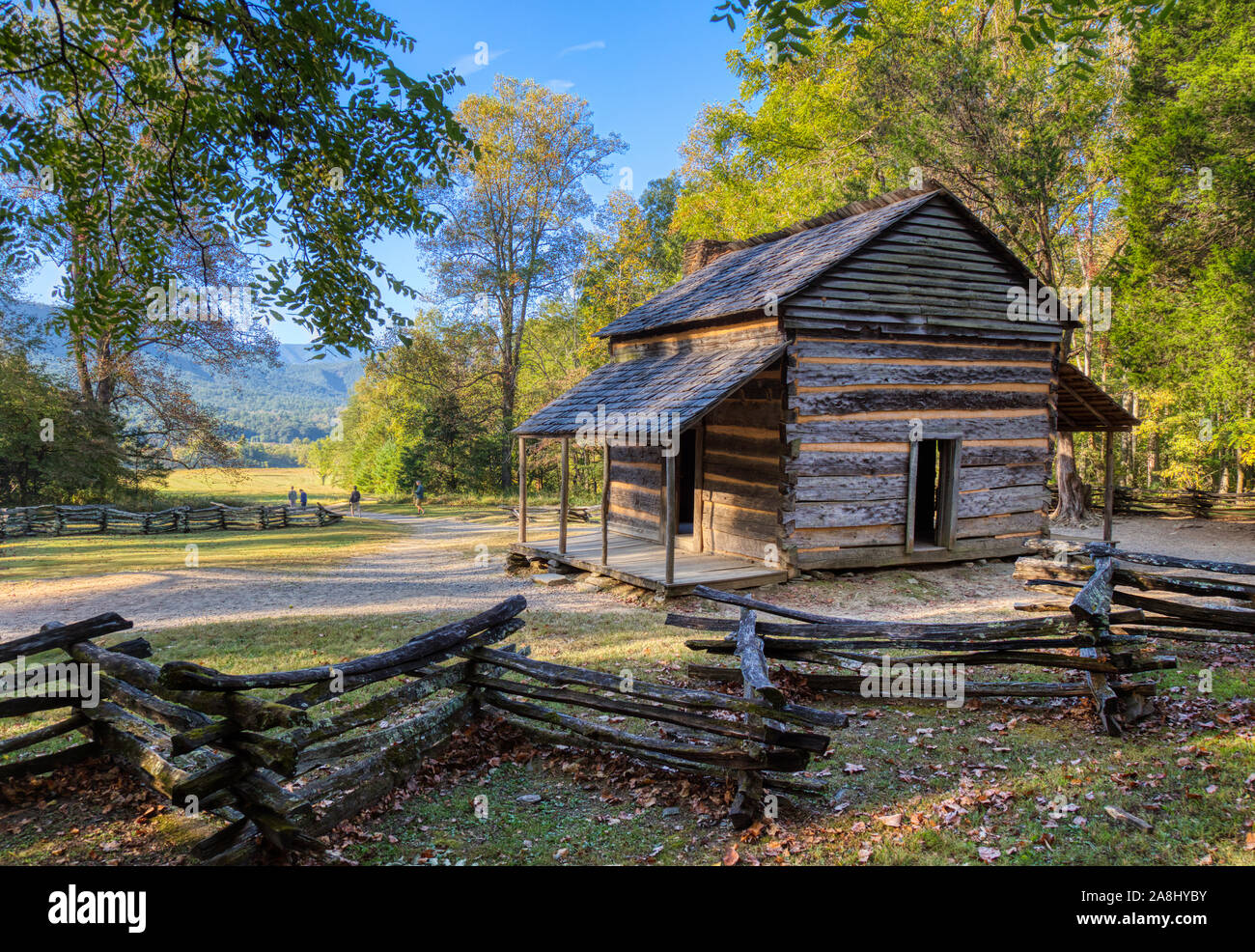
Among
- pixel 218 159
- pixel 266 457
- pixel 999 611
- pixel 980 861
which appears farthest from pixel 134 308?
pixel 266 457

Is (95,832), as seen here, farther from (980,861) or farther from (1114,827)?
(1114,827)

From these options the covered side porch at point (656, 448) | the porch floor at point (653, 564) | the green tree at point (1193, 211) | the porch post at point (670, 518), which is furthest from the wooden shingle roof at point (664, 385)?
the green tree at point (1193, 211)

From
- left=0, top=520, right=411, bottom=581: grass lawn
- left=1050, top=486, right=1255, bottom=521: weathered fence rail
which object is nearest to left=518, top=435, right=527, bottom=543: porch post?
left=0, top=520, right=411, bottom=581: grass lawn

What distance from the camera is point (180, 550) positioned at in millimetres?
18359

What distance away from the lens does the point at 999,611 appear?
937 cm

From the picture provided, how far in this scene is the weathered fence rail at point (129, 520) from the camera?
71.4ft

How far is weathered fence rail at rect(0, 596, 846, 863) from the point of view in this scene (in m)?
→ 3.46

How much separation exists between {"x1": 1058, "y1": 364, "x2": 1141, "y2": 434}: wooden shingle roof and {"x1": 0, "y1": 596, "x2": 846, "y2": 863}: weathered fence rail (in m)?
11.7

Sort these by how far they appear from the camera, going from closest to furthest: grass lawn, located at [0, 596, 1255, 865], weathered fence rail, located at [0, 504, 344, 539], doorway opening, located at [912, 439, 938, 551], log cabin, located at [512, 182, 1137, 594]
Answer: grass lawn, located at [0, 596, 1255, 865] → log cabin, located at [512, 182, 1137, 594] → doorway opening, located at [912, 439, 938, 551] → weathered fence rail, located at [0, 504, 344, 539]

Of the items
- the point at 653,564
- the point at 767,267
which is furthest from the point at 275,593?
the point at 767,267

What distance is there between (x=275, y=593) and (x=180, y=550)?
A: 7.84 m

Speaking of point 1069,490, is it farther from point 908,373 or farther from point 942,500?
point 908,373

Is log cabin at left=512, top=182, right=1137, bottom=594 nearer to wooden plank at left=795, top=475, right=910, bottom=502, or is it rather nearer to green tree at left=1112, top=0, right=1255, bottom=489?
wooden plank at left=795, top=475, right=910, bottom=502
